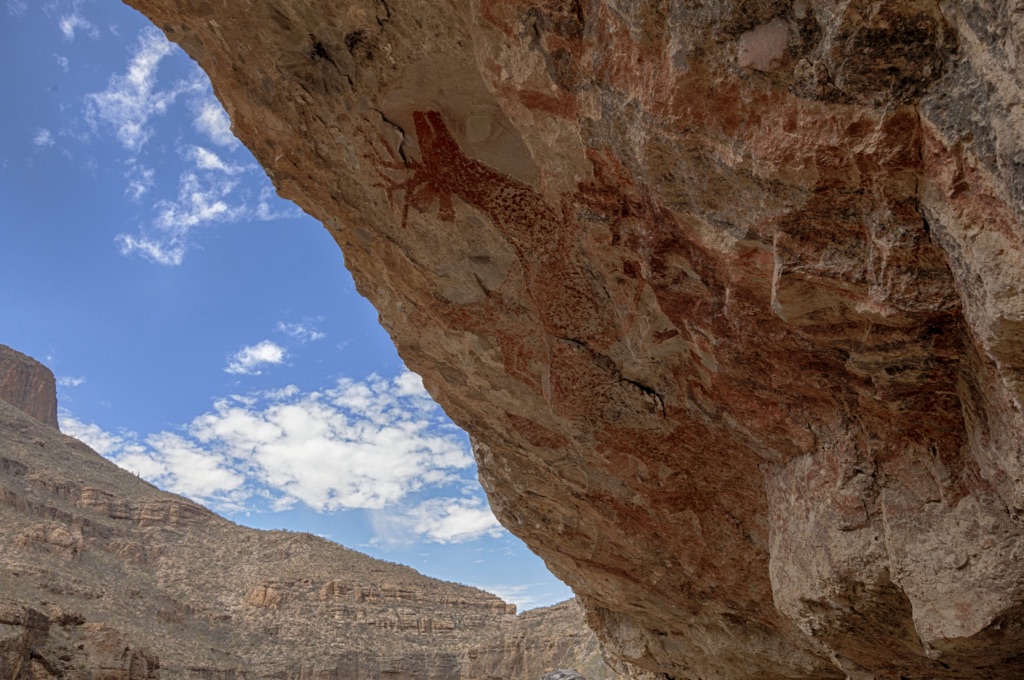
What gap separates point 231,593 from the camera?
46.2 meters

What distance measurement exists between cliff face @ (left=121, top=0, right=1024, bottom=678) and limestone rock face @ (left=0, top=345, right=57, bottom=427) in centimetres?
9130

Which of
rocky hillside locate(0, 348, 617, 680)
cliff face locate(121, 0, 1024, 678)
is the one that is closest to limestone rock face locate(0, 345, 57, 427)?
rocky hillside locate(0, 348, 617, 680)

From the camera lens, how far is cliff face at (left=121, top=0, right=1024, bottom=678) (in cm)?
247

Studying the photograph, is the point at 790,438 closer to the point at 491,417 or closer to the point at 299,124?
the point at 491,417

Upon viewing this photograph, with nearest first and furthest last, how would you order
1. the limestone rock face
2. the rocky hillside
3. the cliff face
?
the cliff face → the rocky hillside → the limestone rock face

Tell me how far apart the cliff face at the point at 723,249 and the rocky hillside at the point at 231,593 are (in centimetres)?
2642

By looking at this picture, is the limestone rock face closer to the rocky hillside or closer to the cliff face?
the rocky hillside

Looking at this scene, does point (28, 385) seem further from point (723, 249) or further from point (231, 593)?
point (723, 249)

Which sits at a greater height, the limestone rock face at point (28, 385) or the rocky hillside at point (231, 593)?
the limestone rock face at point (28, 385)

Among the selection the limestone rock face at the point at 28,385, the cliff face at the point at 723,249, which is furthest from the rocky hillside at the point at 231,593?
the limestone rock face at the point at 28,385

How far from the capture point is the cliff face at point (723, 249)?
2.47 metres

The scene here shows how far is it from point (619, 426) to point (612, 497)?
111cm

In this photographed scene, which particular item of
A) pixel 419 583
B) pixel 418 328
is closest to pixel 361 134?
pixel 418 328

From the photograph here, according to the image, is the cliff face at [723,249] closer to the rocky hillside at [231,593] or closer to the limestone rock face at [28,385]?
the rocky hillside at [231,593]
